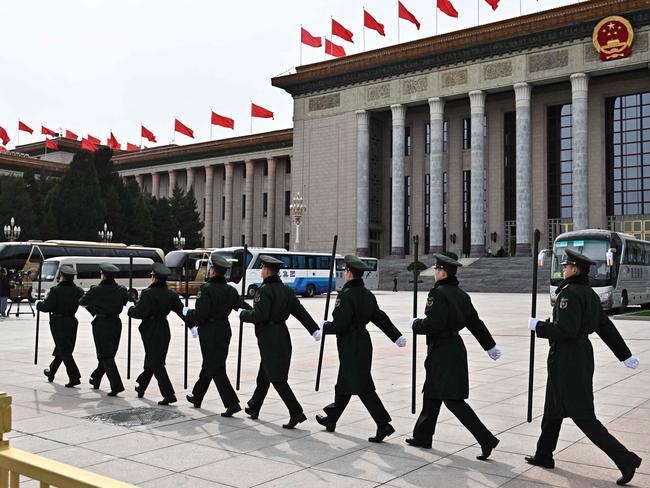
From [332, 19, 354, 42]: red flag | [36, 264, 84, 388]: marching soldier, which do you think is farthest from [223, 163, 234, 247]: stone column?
[36, 264, 84, 388]: marching soldier

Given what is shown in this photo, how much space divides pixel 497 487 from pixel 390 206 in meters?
51.0

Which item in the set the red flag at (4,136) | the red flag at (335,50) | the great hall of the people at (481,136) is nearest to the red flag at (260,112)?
the great hall of the people at (481,136)

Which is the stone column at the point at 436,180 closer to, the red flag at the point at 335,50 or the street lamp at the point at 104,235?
the red flag at the point at 335,50

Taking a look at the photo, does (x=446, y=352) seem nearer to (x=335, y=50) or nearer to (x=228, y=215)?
(x=335, y=50)

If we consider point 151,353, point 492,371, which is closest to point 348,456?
point 151,353

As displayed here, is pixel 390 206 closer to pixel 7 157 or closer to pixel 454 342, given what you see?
pixel 7 157

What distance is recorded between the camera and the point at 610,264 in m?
22.5

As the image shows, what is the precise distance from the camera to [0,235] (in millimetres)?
50250

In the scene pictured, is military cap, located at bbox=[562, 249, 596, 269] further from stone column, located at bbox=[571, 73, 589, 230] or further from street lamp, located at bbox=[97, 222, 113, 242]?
street lamp, located at bbox=[97, 222, 113, 242]

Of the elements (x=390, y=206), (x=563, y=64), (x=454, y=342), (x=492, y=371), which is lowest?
(x=492, y=371)

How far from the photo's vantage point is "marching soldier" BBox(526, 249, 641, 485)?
4.96 m

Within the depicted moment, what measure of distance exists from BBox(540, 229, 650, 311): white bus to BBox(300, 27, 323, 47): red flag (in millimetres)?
29535

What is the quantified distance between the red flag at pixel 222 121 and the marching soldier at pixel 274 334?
2135 inches

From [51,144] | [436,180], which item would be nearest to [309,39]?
[436,180]
